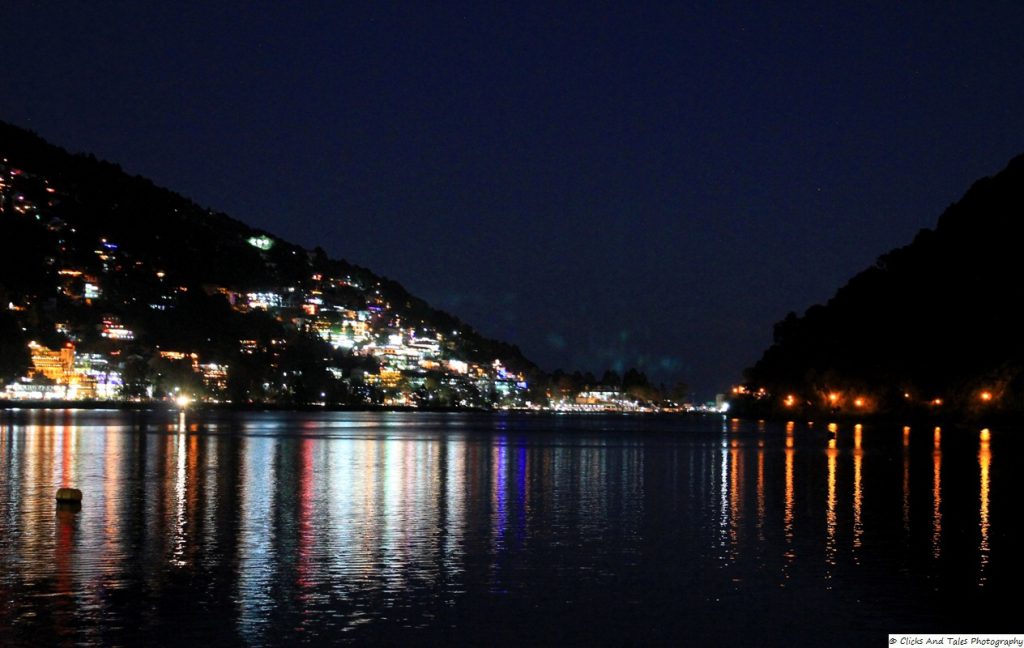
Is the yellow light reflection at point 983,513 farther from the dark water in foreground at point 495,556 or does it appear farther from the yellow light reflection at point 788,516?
the yellow light reflection at point 788,516

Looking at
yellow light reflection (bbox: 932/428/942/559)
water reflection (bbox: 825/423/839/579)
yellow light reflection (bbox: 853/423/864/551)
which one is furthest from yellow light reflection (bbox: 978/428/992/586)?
water reflection (bbox: 825/423/839/579)

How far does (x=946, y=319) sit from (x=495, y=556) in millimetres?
85582

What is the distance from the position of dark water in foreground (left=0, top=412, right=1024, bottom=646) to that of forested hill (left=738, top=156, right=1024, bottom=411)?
54797mm

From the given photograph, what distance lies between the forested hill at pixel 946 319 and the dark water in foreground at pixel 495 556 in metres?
54.8

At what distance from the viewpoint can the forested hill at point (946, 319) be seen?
9219 cm

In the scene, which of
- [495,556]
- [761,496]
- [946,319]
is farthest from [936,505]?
[946,319]

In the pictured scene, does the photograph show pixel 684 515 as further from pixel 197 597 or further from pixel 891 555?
pixel 197 597

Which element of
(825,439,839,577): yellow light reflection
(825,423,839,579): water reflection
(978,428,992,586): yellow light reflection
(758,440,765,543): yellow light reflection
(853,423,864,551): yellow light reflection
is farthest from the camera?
(758,440,765,543): yellow light reflection

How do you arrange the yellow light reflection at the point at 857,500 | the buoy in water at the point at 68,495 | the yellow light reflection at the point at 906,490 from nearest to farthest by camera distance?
the yellow light reflection at the point at 857,500, the buoy in water at the point at 68,495, the yellow light reflection at the point at 906,490

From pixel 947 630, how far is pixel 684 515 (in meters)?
13.2

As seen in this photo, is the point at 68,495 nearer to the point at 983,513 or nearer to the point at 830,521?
the point at 830,521

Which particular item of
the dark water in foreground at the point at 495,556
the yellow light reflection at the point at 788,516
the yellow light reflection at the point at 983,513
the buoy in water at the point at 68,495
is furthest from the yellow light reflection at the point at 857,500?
the buoy in water at the point at 68,495

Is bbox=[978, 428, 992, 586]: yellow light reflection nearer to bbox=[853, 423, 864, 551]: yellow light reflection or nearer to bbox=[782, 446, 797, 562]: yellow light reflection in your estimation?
bbox=[853, 423, 864, 551]: yellow light reflection

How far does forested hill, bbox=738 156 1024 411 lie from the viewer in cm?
9219
